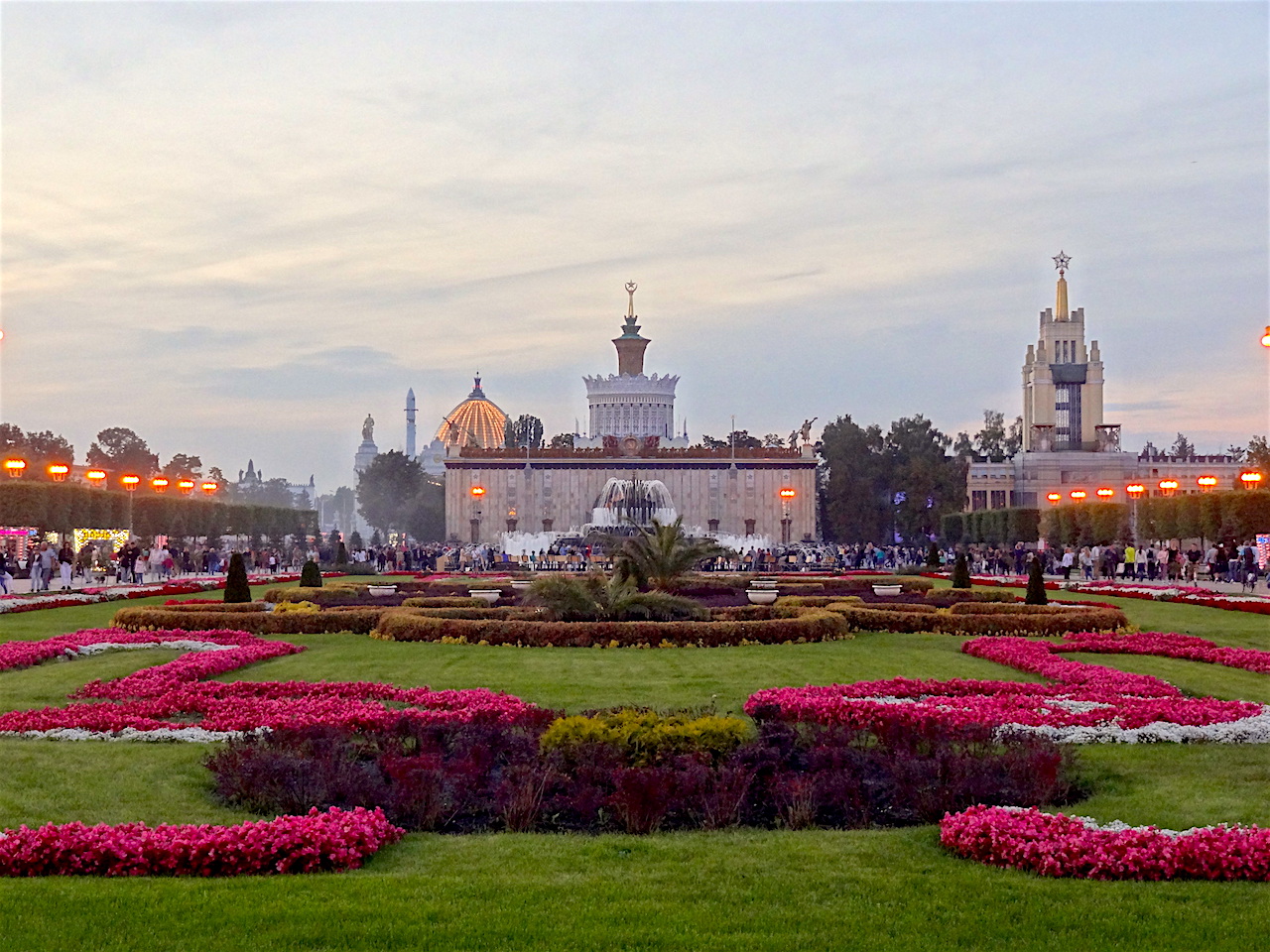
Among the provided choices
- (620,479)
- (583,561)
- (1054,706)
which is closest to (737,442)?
(620,479)

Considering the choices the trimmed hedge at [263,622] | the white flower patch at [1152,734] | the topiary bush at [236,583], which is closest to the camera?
the white flower patch at [1152,734]

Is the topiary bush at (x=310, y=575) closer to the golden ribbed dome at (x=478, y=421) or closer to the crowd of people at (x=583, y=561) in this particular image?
the crowd of people at (x=583, y=561)

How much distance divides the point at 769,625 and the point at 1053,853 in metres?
9.43

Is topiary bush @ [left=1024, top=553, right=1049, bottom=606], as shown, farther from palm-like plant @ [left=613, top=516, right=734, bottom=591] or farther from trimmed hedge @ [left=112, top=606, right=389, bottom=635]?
trimmed hedge @ [left=112, top=606, right=389, bottom=635]

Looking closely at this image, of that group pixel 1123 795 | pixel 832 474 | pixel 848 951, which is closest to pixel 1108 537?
pixel 832 474

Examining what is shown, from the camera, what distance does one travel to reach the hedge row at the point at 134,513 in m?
35.8

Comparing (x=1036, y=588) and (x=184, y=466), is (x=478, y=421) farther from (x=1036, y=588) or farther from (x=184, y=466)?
(x=1036, y=588)

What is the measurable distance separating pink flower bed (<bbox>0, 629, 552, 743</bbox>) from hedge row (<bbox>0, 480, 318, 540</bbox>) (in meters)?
24.6

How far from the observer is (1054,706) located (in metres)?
9.55

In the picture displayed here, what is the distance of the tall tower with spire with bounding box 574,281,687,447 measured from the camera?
92062mm

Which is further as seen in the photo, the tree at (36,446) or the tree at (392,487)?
the tree at (392,487)

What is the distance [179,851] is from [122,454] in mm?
83623

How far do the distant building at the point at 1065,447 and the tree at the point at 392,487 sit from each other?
34074 millimetres

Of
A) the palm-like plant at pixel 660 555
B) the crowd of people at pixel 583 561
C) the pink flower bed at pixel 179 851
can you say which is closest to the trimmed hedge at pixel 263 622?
the palm-like plant at pixel 660 555
